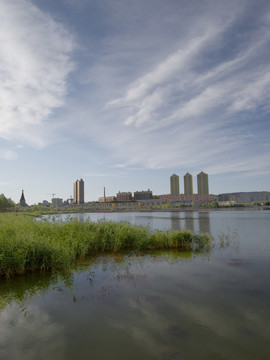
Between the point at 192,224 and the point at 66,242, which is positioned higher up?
the point at 66,242

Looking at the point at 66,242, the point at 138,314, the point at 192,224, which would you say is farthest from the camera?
the point at 192,224

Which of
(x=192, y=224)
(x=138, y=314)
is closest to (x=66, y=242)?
(x=138, y=314)

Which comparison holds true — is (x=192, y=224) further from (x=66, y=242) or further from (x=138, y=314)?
(x=138, y=314)

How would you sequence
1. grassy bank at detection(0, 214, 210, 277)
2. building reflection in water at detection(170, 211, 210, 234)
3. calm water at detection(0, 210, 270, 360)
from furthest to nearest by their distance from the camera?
building reflection in water at detection(170, 211, 210, 234)
grassy bank at detection(0, 214, 210, 277)
calm water at detection(0, 210, 270, 360)

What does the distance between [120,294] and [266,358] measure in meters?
5.17

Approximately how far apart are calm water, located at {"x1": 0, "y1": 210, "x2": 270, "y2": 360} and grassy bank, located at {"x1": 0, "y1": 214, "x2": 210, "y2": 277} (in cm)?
87

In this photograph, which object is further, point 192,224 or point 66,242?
point 192,224

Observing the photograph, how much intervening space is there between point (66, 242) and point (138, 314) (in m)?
8.31

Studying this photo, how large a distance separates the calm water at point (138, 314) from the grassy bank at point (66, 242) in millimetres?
865

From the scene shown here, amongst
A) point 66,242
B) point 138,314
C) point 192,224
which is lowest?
point 192,224

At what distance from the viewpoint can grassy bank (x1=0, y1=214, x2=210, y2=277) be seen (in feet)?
36.8

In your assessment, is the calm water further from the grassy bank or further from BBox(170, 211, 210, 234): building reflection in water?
BBox(170, 211, 210, 234): building reflection in water

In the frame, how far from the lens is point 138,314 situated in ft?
25.5

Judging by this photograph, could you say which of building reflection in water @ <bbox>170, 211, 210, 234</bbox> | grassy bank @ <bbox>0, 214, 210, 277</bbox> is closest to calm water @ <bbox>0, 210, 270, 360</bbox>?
grassy bank @ <bbox>0, 214, 210, 277</bbox>
